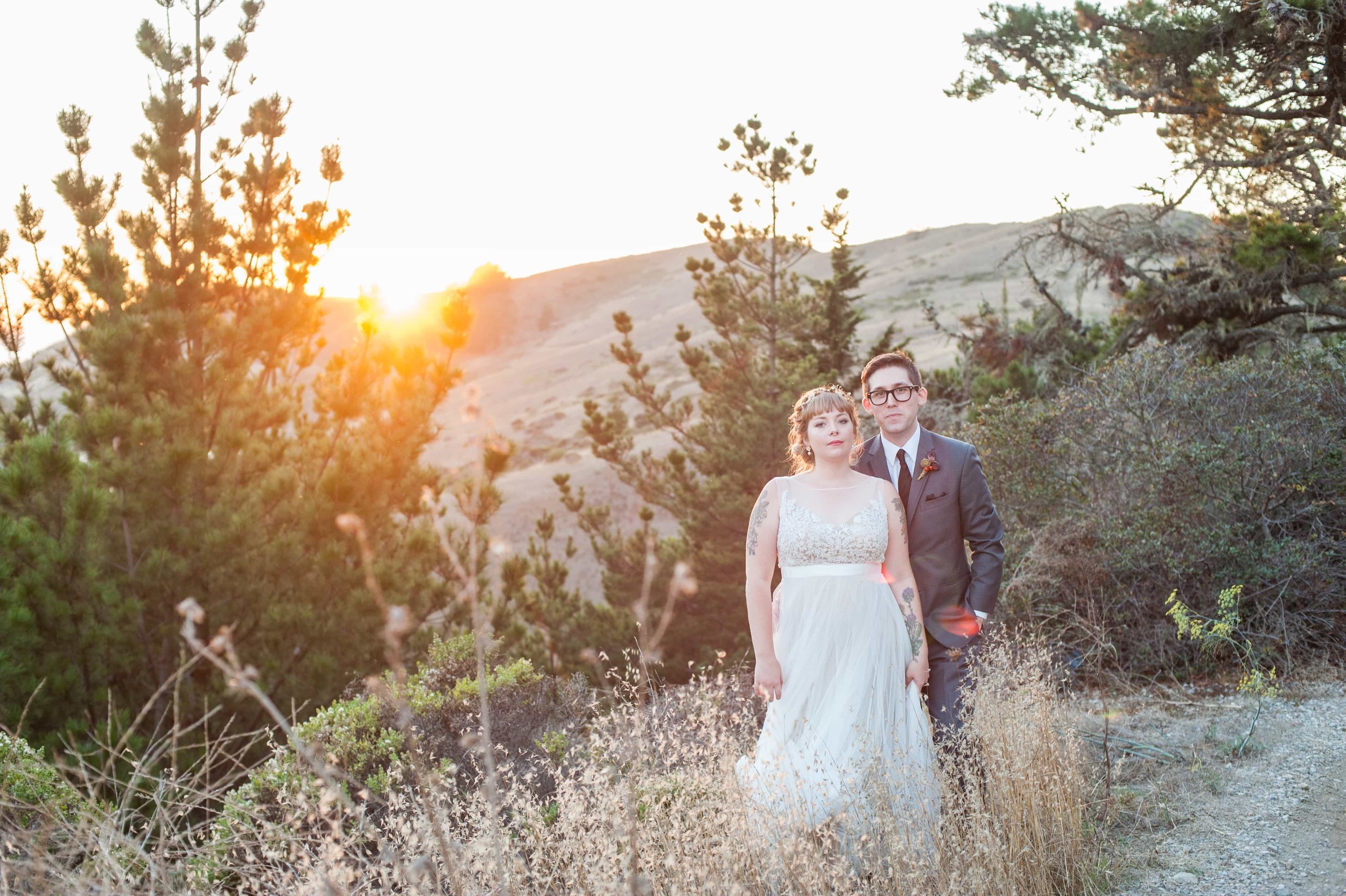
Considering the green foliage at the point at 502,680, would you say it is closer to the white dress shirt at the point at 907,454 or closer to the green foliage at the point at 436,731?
the green foliage at the point at 436,731

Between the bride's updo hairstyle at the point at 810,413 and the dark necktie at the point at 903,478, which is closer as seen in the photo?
the bride's updo hairstyle at the point at 810,413

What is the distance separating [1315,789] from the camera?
14.0 ft

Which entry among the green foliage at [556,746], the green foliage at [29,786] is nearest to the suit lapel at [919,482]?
the green foliage at [556,746]

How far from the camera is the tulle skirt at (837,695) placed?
11.2 ft

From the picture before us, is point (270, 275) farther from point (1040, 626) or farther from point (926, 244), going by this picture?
point (926, 244)

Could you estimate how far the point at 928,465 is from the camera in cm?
384

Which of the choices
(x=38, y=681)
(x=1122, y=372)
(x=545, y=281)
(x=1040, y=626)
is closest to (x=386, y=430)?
(x=38, y=681)

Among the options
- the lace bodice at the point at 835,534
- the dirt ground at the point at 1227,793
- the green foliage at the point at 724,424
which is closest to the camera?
the dirt ground at the point at 1227,793

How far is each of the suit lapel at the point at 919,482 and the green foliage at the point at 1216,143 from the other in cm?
857

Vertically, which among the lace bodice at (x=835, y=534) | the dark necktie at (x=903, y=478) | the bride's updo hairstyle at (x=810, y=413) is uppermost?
the bride's updo hairstyle at (x=810, y=413)

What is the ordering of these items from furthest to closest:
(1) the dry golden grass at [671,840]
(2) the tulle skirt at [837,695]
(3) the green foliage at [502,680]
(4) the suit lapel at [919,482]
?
(3) the green foliage at [502,680], (4) the suit lapel at [919,482], (2) the tulle skirt at [837,695], (1) the dry golden grass at [671,840]

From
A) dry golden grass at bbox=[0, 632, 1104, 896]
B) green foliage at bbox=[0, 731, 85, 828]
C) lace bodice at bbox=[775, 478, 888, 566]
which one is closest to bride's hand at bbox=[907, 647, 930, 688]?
dry golden grass at bbox=[0, 632, 1104, 896]

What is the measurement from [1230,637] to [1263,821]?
7.78 feet

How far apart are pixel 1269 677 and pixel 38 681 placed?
8.08 m
